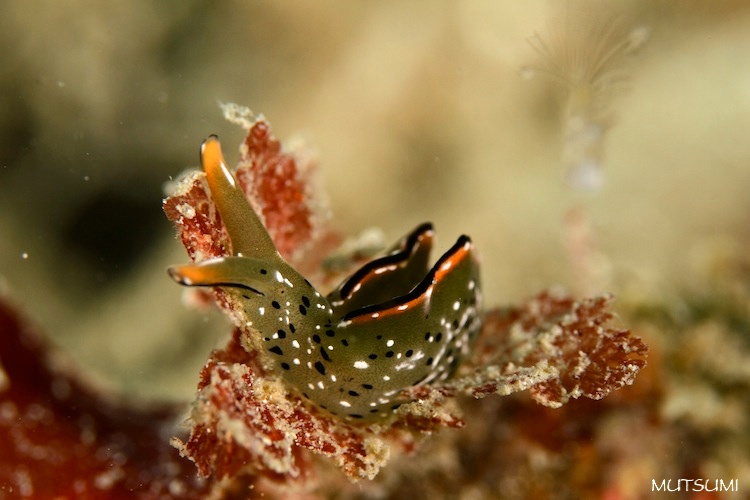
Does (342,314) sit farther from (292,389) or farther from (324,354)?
(292,389)

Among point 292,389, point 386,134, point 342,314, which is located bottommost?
point 292,389

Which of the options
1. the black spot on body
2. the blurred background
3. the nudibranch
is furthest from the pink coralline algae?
the blurred background

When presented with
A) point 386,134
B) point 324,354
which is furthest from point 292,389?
point 386,134

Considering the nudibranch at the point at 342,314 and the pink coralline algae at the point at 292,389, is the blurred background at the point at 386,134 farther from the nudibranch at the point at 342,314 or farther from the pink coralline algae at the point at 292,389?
the nudibranch at the point at 342,314

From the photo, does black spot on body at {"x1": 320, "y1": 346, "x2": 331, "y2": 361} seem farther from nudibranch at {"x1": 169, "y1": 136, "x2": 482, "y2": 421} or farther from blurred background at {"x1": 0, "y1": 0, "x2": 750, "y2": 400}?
→ blurred background at {"x1": 0, "y1": 0, "x2": 750, "y2": 400}

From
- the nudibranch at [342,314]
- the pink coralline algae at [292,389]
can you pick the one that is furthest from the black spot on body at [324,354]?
the pink coralline algae at [292,389]

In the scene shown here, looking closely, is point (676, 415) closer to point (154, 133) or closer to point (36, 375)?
point (36, 375)
